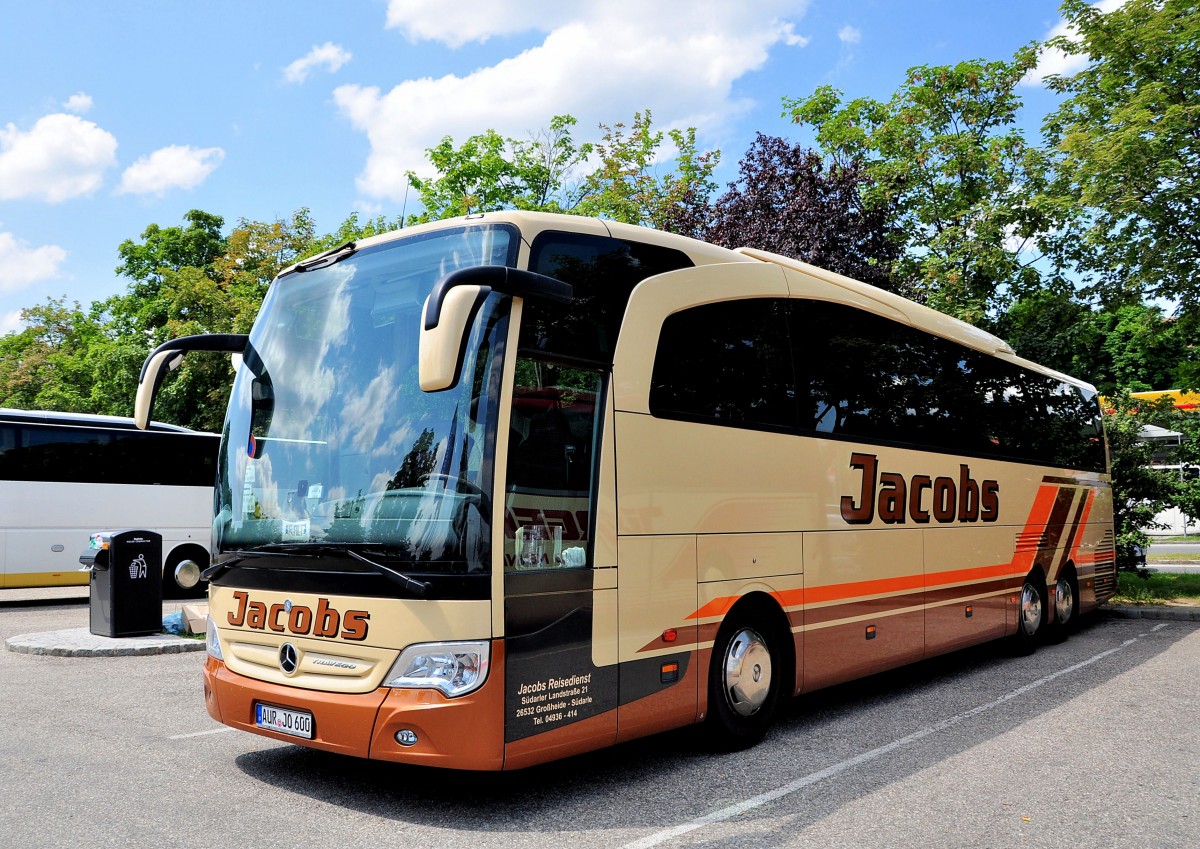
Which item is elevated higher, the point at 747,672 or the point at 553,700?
the point at 553,700

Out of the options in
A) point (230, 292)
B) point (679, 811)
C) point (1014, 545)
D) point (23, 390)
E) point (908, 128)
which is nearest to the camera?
point (679, 811)

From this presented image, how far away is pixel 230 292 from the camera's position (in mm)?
30422

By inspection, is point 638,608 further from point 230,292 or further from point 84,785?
point 230,292

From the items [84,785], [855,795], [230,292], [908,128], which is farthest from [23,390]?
[855,795]

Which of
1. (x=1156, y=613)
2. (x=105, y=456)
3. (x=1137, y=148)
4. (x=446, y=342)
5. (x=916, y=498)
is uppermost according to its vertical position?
(x=1137, y=148)

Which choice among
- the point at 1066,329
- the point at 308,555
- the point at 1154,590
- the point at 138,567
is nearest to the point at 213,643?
the point at 308,555

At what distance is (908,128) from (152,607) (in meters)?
17.4

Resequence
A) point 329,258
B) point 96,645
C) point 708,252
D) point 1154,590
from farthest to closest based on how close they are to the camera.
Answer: point 1154,590 < point 96,645 < point 708,252 < point 329,258

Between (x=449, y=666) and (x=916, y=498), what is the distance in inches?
220

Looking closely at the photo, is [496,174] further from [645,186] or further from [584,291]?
[584,291]

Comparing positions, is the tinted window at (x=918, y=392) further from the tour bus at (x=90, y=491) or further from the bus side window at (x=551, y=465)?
the tour bus at (x=90, y=491)

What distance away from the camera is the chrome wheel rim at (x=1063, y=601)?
484 inches

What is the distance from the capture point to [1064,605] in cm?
1255

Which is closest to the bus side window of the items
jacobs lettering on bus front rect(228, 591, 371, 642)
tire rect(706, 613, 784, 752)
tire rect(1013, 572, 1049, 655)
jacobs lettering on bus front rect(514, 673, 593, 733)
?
jacobs lettering on bus front rect(514, 673, 593, 733)
